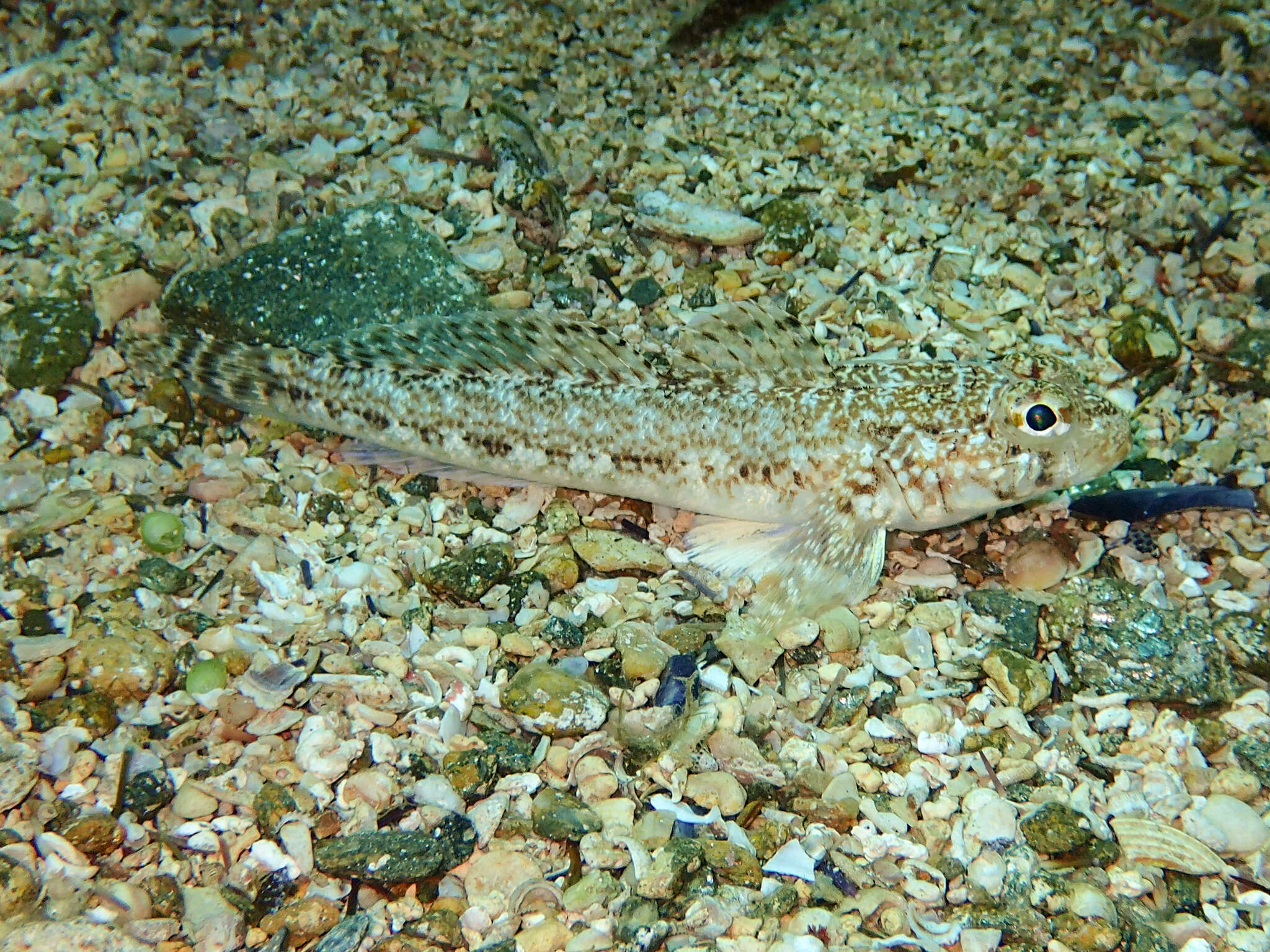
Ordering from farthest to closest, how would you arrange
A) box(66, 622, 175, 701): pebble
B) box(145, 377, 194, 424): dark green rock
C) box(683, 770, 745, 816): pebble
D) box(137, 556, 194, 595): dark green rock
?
1. box(145, 377, 194, 424): dark green rock
2. box(137, 556, 194, 595): dark green rock
3. box(66, 622, 175, 701): pebble
4. box(683, 770, 745, 816): pebble

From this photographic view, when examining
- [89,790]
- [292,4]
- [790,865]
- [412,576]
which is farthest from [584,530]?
[292,4]

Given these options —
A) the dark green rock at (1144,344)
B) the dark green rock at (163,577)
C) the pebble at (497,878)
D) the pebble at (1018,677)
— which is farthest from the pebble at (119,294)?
the dark green rock at (1144,344)

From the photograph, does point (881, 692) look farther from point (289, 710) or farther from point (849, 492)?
point (289, 710)

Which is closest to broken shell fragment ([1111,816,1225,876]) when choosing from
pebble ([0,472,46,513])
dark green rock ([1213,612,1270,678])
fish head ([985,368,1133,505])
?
dark green rock ([1213,612,1270,678])

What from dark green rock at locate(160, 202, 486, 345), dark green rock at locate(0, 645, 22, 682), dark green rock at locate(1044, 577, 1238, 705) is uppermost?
dark green rock at locate(160, 202, 486, 345)

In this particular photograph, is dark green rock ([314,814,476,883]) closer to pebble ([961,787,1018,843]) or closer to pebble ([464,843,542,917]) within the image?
pebble ([464,843,542,917])

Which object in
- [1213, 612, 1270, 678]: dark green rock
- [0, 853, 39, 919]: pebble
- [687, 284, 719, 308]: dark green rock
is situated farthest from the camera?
[687, 284, 719, 308]: dark green rock

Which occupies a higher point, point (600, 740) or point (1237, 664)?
point (1237, 664)

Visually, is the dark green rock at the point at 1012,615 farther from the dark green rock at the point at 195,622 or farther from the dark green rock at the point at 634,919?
the dark green rock at the point at 195,622
